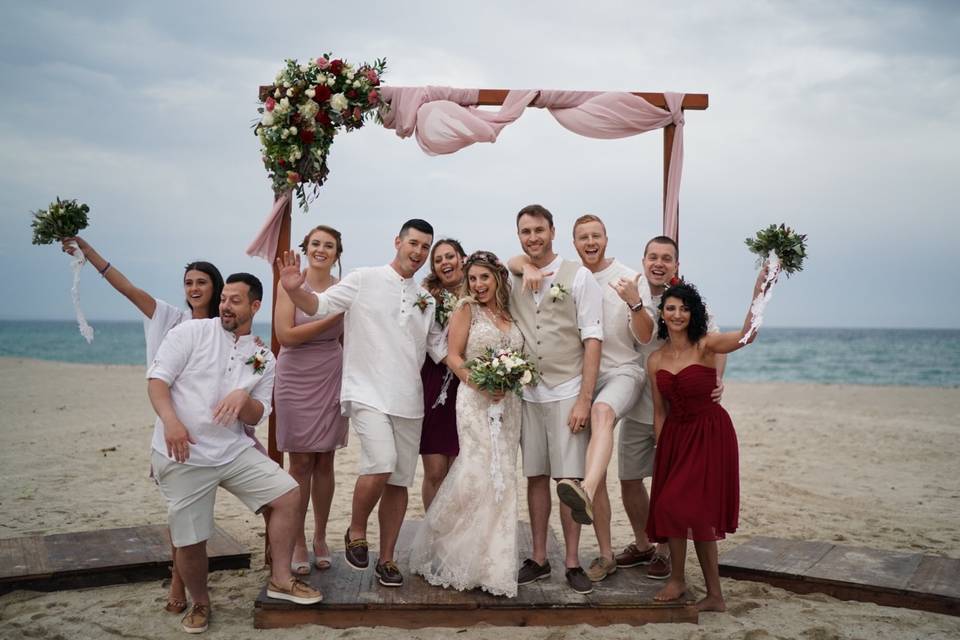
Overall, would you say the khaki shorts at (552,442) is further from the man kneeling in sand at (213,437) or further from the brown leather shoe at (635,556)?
the man kneeling in sand at (213,437)

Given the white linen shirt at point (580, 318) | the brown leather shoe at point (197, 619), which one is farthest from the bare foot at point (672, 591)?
the brown leather shoe at point (197, 619)

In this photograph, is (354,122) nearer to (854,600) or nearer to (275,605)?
(275,605)

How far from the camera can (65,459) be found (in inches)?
425

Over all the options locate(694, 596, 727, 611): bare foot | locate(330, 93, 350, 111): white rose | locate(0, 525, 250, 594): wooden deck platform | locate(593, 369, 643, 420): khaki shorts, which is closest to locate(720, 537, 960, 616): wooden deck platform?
locate(694, 596, 727, 611): bare foot

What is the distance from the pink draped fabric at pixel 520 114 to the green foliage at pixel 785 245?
3.76 feet

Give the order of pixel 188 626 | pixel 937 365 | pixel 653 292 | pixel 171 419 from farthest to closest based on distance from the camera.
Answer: pixel 937 365, pixel 653 292, pixel 188 626, pixel 171 419

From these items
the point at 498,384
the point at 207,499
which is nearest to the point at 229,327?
the point at 207,499

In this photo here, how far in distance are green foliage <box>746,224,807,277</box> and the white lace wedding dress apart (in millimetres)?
2029

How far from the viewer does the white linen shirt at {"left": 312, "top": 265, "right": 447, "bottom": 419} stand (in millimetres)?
5355

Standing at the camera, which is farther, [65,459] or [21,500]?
[65,459]

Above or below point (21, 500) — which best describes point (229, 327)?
above

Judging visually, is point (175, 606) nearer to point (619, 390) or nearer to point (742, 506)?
point (619, 390)

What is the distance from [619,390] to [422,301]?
1.61 metres

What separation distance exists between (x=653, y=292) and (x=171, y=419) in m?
3.67
